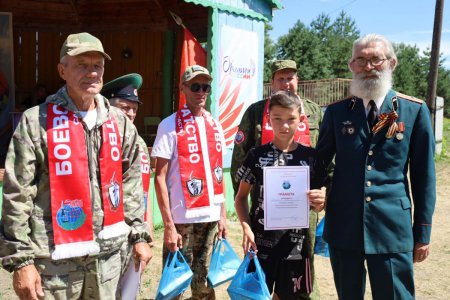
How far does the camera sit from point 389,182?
2.62m

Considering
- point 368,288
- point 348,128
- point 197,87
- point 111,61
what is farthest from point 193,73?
point 111,61

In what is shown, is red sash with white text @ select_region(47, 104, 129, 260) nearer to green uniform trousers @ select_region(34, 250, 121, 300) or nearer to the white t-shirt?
green uniform trousers @ select_region(34, 250, 121, 300)

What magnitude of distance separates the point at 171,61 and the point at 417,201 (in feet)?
24.9

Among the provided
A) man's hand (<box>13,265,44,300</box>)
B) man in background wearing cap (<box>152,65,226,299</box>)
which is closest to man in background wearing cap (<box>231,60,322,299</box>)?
man in background wearing cap (<box>152,65,226,299</box>)

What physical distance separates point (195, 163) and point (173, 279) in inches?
36.7

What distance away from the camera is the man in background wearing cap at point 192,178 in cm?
362

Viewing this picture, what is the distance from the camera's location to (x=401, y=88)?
52000 mm

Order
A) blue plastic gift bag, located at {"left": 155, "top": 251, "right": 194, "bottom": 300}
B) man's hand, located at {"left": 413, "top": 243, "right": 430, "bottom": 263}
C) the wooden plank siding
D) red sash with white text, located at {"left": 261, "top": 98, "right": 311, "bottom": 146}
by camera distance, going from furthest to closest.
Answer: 1. the wooden plank siding
2. red sash with white text, located at {"left": 261, "top": 98, "right": 311, "bottom": 146}
3. blue plastic gift bag, located at {"left": 155, "top": 251, "right": 194, "bottom": 300}
4. man's hand, located at {"left": 413, "top": 243, "right": 430, "bottom": 263}

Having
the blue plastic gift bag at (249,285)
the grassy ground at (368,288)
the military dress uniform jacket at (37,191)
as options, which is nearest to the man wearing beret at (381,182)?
the blue plastic gift bag at (249,285)

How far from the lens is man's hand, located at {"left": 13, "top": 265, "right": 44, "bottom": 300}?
2092 mm

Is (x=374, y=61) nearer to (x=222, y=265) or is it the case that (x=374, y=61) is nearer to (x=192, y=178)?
(x=192, y=178)

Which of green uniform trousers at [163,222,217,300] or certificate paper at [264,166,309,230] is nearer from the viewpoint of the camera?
A: certificate paper at [264,166,309,230]

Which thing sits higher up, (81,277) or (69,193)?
(69,193)

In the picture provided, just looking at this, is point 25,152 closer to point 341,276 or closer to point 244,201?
point 244,201
